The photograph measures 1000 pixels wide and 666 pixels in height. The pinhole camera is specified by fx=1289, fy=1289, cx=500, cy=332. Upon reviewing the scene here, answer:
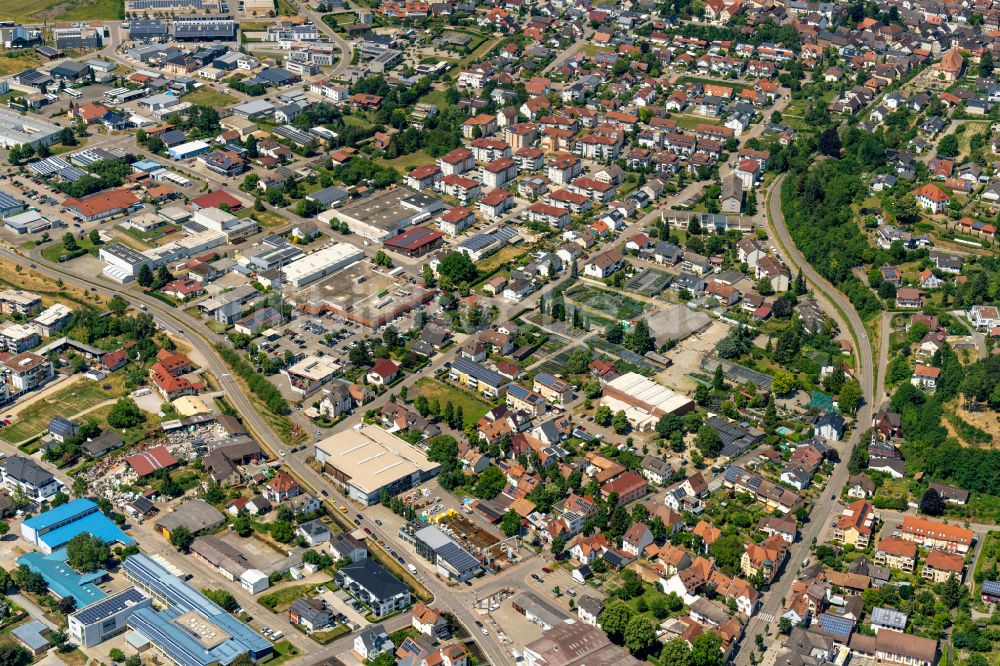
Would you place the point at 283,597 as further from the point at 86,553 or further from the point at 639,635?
the point at 639,635

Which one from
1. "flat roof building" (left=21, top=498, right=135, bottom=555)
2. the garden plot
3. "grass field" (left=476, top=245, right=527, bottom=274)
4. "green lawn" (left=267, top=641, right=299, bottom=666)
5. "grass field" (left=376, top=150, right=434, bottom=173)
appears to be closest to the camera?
"green lawn" (left=267, top=641, right=299, bottom=666)

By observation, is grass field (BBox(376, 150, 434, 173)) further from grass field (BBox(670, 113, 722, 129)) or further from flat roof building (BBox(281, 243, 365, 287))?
grass field (BBox(670, 113, 722, 129))

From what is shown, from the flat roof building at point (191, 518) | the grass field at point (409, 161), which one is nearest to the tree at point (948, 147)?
the grass field at point (409, 161)

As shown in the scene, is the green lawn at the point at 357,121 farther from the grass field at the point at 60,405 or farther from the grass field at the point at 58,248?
the grass field at the point at 60,405

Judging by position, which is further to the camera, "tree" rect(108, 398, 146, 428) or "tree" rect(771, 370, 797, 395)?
"tree" rect(771, 370, 797, 395)

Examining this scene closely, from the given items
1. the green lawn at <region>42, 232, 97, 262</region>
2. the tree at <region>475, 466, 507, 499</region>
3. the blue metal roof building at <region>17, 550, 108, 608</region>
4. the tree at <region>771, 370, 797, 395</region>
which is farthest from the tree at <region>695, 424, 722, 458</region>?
the green lawn at <region>42, 232, 97, 262</region>

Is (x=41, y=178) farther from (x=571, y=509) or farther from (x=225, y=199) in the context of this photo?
(x=571, y=509)

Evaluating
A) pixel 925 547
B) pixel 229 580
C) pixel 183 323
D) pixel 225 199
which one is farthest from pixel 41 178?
pixel 925 547
